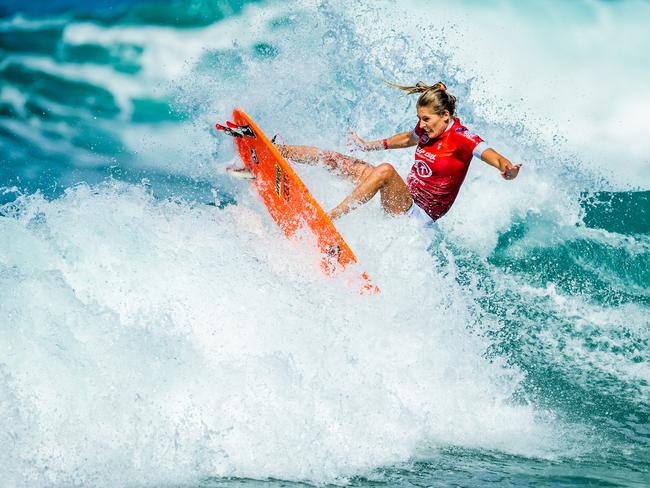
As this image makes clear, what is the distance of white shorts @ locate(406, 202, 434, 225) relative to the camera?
5242 mm

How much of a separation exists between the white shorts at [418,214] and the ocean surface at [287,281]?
0.43 ft

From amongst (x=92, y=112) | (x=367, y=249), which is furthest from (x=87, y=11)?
(x=367, y=249)

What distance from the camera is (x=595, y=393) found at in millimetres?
4777

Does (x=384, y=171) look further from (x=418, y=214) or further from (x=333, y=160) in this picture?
(x=333, y=160)

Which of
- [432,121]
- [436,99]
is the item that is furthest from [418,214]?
[436,99]

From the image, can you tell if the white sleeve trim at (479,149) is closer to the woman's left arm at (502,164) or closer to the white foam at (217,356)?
the woman's left arm at (502,164)

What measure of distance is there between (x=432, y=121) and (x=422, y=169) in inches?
20.6

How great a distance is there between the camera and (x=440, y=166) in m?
4.89

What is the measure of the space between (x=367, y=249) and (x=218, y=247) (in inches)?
46.3

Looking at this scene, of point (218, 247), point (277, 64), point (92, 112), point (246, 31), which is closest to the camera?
point (218, 247)

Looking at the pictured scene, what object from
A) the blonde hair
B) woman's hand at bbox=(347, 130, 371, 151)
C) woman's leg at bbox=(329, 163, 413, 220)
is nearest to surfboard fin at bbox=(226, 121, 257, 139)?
woman's hand at bbox=(347, 130, 371, 151)

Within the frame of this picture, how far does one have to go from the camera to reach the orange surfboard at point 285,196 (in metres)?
4.68

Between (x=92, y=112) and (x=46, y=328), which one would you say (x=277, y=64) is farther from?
(x=46, y=328)

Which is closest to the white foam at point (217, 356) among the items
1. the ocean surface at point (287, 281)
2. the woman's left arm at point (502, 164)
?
the ocean surface at point (287, 281)
